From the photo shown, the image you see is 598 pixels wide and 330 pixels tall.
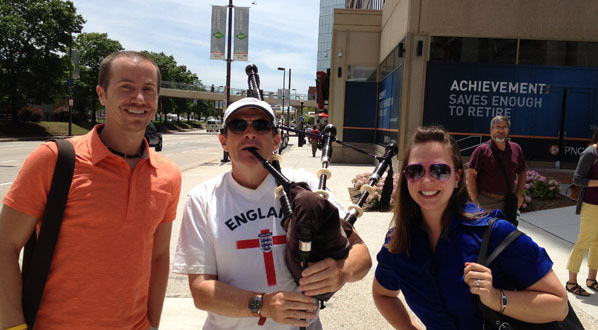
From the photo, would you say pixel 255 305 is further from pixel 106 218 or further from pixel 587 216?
pixel 587 216

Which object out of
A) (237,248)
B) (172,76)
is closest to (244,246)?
(237,248)

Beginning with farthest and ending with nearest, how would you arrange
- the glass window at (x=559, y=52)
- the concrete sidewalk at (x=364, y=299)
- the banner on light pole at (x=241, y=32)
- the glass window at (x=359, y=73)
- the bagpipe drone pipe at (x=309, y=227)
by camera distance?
the glass window at (x=359, y=73) < the banner on light pole at (x=241, y=32) < the glass window at (x=559, y=52) < the concrete sidewalk at (x=364, y=299) < the bagpipe drone pipe at (x=309, y=227)

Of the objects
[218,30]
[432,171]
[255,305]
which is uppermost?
[218,30]

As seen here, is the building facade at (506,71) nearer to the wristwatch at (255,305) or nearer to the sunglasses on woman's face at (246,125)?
the sunglasses on woman's face at (246,125)

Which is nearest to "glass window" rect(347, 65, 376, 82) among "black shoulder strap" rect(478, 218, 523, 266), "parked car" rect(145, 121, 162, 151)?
"parked car" rect(145, 121, 162, 151)

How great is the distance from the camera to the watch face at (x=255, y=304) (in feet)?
5.93

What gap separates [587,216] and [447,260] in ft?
12.9

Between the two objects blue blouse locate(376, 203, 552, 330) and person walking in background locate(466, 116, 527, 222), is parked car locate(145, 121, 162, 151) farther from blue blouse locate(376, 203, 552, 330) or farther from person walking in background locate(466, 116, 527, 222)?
blue blouse locate(376, 203, 552, 330)

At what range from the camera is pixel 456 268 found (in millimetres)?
1837

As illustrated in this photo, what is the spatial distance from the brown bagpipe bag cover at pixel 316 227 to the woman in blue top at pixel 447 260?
1.41 ft

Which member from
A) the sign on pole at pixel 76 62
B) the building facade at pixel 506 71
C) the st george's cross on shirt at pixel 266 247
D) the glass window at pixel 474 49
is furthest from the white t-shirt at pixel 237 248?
the sign on pole at pixel 76 62

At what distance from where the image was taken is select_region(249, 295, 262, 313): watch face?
5.93 ft

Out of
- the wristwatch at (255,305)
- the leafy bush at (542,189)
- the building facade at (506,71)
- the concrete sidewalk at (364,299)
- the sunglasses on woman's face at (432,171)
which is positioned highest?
the building facade at (506,71)

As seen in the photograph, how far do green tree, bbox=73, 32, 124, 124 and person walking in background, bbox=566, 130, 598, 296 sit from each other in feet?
173
